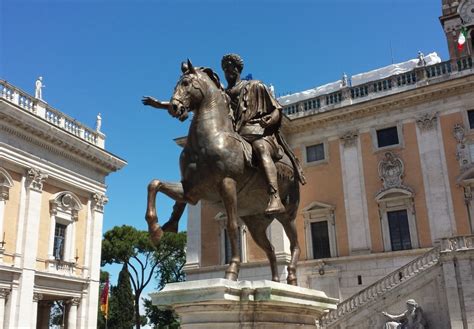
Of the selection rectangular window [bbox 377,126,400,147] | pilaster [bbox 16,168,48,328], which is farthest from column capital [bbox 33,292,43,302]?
rectangular window [bbox 377,126,400,147]

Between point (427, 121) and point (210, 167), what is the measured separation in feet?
69.6

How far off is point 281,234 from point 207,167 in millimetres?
20083

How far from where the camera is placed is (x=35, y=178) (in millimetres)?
22172

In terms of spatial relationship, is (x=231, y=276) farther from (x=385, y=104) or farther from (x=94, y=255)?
(x=94, y=255)

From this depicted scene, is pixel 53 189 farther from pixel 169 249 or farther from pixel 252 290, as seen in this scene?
pixel 169 249

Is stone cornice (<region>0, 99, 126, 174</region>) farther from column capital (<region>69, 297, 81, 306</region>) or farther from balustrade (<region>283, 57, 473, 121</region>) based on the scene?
balustrade (<region>283, 57, 473, 121</region>)

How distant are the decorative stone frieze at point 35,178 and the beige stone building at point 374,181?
8978 mm

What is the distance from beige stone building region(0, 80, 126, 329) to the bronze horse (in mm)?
17161

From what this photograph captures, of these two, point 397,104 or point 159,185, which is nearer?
point 159,185

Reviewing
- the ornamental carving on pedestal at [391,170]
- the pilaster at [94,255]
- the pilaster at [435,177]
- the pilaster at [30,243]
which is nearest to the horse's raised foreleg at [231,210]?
the pilaster at [30,243]

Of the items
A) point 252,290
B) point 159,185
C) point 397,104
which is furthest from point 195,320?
point 397,104

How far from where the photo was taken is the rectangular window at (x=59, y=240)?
76.8 feet

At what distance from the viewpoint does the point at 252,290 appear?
4613 millimetres

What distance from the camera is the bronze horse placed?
517 centimetres
